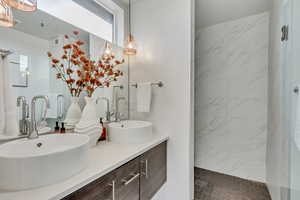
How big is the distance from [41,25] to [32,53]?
0.23m

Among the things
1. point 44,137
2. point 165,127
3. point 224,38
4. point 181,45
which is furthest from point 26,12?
point 224,38

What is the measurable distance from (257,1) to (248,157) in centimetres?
201

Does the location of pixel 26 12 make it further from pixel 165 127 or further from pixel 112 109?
pixel 165 127

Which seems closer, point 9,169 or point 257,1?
point 9,169

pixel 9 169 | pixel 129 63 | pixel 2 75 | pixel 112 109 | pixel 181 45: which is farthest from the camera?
pixel 129 63

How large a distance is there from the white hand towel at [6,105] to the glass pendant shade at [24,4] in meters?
0.35

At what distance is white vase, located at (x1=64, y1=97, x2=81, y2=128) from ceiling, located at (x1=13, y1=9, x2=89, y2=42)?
529 mm

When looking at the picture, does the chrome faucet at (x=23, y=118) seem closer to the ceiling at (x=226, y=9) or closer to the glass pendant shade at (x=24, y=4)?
the glass pendant shade at (x=24, y=4)

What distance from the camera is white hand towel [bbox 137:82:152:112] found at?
5.26 feet

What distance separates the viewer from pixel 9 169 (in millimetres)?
573

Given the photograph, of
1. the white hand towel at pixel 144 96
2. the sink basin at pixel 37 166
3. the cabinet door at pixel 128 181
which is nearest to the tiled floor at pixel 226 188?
the cabinet door at pixel 128 181

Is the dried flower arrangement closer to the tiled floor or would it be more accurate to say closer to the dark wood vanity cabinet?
the dark wood vanity cabinet

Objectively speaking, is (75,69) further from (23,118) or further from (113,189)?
(113,189)

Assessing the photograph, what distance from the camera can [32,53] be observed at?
104cm
